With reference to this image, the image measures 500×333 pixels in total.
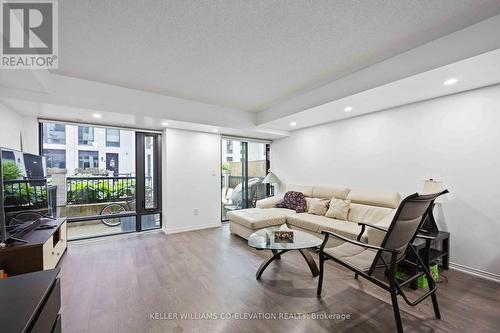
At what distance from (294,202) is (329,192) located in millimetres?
720

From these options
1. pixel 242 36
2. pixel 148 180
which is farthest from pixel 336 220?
pixel 148 180

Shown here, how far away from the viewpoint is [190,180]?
14.8 ft

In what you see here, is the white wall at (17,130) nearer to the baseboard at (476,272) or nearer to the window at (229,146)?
the window at (229,146)

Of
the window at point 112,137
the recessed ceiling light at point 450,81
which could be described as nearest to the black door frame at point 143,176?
the window at point 112,137

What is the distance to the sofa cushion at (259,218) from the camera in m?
3.62

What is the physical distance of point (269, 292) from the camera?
2.20 m

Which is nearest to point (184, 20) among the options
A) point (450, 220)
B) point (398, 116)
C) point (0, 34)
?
point (0, 34)

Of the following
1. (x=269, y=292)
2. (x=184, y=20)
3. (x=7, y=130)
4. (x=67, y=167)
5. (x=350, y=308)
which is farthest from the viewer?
(x=67, y=167)

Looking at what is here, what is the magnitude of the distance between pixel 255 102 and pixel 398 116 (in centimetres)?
233

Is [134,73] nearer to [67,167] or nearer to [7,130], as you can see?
[7,130]

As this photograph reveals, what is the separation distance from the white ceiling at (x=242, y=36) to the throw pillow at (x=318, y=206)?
2.13 metres

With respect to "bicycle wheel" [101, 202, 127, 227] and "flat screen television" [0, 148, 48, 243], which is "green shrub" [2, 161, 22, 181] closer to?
"flat screen television" [0, 148, 48, 243]

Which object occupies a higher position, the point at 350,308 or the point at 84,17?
the point at 84,17

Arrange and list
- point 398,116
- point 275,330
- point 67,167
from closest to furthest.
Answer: point 275,330 → point 398,116 → point 67,167
